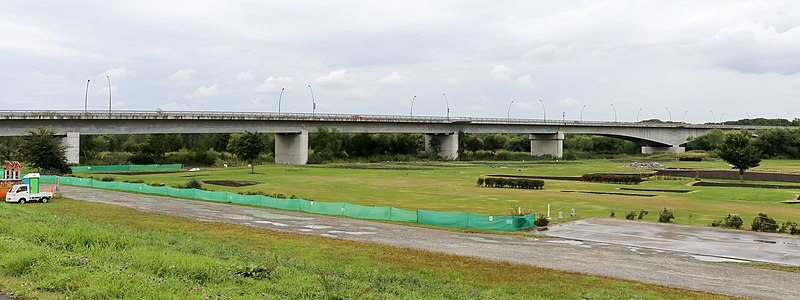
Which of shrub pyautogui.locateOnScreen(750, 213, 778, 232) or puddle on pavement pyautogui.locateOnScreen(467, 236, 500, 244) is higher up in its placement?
shrub pyautogui.locateOnScreen(750, 213, 778, 232)

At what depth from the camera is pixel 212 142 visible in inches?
7475

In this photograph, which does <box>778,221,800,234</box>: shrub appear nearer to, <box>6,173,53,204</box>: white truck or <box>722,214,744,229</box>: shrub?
<box>722,214,744,229</box>: shrub

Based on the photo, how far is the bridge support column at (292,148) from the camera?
128 meters

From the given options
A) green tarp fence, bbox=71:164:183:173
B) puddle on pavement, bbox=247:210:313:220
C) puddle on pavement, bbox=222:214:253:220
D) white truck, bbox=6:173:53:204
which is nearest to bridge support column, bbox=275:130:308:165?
green tarp fence, bbox=71:164:183:173

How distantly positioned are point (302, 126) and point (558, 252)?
103296 mm

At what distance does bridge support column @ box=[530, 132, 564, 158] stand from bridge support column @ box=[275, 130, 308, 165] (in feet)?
233

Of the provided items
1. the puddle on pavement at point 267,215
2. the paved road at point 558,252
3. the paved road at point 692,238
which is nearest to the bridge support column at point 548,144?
the paved road at point 692,238

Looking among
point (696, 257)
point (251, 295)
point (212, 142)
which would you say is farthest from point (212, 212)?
point (212, 142)

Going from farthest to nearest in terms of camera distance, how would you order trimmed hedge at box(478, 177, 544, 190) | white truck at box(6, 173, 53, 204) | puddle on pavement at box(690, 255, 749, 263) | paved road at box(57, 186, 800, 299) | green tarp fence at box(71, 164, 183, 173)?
green tarp fence at box(71, 164, 183, 173) → trimmed hedge at box(478, 177, 544, 190) → white truck at box(6, 173, 53, 204) → puddle on pavement at box(690, 255, 749, 263) → paved road at box(57, 186, 800, 299)

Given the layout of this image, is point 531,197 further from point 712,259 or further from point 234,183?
point 234,183

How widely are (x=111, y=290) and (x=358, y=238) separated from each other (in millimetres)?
21489

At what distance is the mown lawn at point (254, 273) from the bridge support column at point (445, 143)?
12817 centimetres

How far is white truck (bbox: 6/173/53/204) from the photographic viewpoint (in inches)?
1816

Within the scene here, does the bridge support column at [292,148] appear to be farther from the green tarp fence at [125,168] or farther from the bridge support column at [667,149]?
the bridge support column at [667,149]
